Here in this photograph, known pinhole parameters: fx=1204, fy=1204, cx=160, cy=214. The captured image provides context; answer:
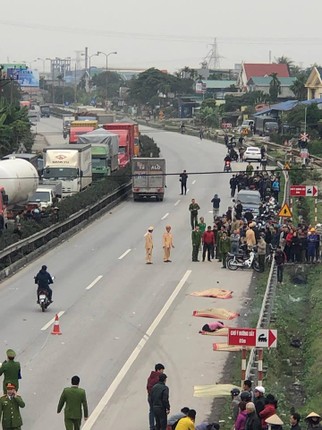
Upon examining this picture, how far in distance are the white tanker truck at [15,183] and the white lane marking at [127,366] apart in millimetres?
12185

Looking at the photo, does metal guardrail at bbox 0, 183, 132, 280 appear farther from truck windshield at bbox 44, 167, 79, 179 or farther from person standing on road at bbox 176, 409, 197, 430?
person standing on road at bbox 176, 409, 197, 430

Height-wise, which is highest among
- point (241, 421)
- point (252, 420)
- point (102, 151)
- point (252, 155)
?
point (252, 420)

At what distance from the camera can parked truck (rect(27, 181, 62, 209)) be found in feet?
161

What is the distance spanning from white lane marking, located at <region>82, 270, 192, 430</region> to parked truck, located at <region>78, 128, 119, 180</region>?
2769 cm

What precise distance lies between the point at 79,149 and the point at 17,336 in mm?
28807

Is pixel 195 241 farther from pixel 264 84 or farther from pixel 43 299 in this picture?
pixel 264 84

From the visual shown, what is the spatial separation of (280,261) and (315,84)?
103 metres

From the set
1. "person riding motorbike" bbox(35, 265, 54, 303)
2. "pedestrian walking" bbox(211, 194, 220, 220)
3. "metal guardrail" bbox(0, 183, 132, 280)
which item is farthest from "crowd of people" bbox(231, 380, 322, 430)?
"pedestrian walking" bbox(211, 194, 220, 220)

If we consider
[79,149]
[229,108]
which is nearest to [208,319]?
[79,149]

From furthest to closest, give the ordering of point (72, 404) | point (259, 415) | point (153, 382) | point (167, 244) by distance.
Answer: point (167, 244), point (153, 382), point (72, 404), point (259, 415)

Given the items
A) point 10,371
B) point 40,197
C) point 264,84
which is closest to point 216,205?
point 40,197

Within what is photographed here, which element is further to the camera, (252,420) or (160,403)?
(160,403)

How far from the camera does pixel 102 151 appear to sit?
6319cm

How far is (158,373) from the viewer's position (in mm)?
20250
